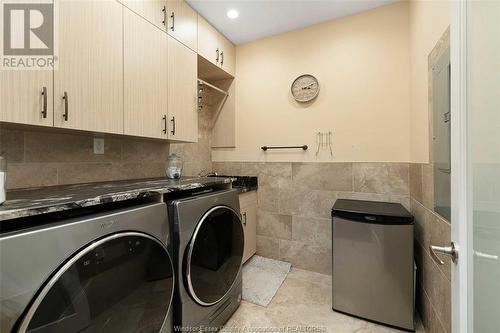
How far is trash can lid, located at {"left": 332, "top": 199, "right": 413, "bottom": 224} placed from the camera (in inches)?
59.5

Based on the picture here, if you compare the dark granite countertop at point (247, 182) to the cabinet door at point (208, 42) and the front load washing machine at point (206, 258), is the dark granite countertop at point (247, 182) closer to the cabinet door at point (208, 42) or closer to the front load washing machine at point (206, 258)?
the front load washing machine at point (206, 258)

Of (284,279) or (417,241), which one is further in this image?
(284,279)

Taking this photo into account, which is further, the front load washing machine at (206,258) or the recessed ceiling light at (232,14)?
the recessed ceiling light at (232,14)

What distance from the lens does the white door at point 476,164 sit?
53cm

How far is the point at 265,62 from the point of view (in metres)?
2.54

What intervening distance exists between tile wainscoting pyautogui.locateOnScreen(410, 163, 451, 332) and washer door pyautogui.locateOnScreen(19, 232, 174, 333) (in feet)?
4.58

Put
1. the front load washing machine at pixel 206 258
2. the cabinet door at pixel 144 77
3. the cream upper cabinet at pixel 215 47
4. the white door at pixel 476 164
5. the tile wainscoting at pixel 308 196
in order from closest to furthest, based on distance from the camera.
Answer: the white door at pixel 476 164, the front load washing machine at pixel 206 258, the cabinet door at pixel 144 77, the tile wainscoting at pixel 308 196, the cream upper cabinet at pixel 215 47

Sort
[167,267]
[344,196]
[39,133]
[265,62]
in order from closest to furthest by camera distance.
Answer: [167,267], [39,133], [344,196], [265,62]

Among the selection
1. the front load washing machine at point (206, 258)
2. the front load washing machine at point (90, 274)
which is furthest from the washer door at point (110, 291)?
the front load washing machine at point (206, 258)

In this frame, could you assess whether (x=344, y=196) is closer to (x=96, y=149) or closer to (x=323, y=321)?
(x=323, y=321)

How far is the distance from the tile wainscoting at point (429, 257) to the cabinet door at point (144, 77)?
6.19 ft

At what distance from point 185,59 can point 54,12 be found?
94 centimetres

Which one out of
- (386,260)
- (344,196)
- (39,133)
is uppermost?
(39,133)

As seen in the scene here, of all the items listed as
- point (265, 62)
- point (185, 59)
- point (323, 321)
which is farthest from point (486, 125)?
point (265, 62)
